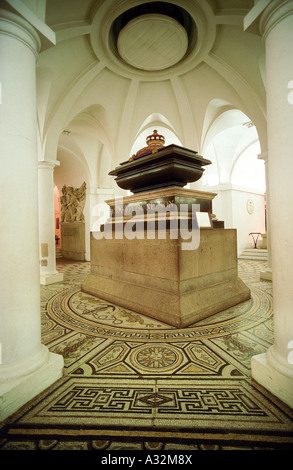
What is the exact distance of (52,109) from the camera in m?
5.52

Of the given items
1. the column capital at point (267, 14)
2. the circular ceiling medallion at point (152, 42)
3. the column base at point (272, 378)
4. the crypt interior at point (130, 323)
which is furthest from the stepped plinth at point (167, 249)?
the circular ceiling medallion at point (152, 42)

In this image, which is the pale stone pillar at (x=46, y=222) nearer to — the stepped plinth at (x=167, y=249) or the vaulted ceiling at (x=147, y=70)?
the vaulted ceiling at (x=147, y=70)

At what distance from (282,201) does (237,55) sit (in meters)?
5.20

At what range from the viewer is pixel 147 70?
5.82 m

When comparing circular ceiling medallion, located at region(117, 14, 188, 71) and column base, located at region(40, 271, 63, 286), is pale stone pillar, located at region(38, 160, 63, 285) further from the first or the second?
circular ceiling medallion, located at region(117, 14, 188, 71)

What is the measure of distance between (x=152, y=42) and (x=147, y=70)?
3.70ft

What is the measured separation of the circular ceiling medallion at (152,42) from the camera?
14.0 feet

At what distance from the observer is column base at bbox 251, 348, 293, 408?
1.39 metres

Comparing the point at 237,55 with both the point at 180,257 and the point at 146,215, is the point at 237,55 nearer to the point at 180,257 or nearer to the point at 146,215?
the point at 146,215

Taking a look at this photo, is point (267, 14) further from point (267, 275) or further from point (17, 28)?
point (267, 275)

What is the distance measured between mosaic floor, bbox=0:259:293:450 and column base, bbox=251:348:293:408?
→ 46mm

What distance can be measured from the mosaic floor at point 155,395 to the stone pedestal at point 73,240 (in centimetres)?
820

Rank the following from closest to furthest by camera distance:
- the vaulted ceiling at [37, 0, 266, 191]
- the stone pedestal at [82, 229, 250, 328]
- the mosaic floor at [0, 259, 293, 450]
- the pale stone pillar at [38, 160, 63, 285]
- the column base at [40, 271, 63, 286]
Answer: the mosaic floor at [0, 259, 293, 450] < the stone pedestal at [82, 229, 250, 328] < the vaulted ceiling at [37, 0, 266, 191] < the column base at [40, 271, 63, 286] < the pale stone pillar at [38, 160, 63, 285]

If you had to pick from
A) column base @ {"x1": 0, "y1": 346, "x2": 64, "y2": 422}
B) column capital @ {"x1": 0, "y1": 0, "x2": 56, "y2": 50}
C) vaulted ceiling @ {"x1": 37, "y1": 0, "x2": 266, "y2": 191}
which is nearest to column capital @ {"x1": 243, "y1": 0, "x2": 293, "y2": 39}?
column capital @ {"x1": 0, "y1": 0, "x2": 56, "y2": 50}
